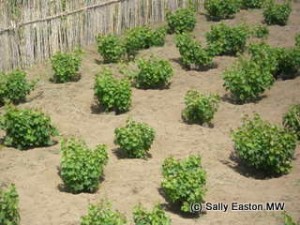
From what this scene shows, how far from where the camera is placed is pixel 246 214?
689cm

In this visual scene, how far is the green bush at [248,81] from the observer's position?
9.48 meters

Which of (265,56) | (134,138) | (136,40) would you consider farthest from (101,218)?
(136,40)

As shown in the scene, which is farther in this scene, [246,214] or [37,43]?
[37,43]

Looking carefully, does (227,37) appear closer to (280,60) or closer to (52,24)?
(280,60)

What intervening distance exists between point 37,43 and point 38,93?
4.02ft

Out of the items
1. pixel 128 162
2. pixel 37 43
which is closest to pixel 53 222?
pixel 128 162

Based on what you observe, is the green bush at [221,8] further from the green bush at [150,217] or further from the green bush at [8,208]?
the green bush at [8,208]

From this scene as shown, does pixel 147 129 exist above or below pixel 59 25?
below

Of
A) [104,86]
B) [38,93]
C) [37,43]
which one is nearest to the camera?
[104,86]

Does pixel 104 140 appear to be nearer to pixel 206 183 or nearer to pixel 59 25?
pixel 206 183

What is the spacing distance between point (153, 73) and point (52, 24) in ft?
7.57

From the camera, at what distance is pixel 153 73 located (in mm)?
9961

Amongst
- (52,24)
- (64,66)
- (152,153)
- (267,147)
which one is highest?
(52,24)

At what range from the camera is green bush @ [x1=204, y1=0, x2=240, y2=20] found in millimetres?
13664
